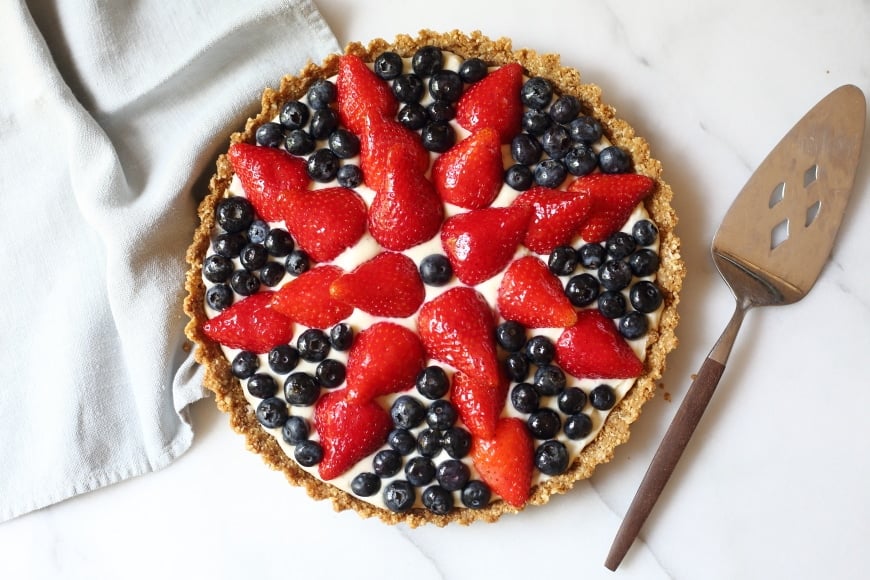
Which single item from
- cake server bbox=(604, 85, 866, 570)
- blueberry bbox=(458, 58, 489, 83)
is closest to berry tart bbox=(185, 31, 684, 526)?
blueberry bbox=(458, 58, 489, 83)

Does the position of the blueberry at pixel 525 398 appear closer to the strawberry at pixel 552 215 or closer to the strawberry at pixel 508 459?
the strawberry at pixel 508 459

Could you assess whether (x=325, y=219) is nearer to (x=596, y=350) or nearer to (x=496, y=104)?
(x=496, y=104)

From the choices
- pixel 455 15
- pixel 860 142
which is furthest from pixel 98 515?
pixel 860 142

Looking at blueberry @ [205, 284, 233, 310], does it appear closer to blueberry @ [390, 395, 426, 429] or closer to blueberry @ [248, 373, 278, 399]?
blueberry @ [248, 373, 278, 399]

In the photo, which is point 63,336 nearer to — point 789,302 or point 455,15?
point 455,15

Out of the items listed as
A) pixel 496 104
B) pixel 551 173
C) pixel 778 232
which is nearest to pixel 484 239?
pixel 551 173

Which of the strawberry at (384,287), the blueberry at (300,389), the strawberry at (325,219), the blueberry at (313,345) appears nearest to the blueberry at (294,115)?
the strawberry at (325,219)
